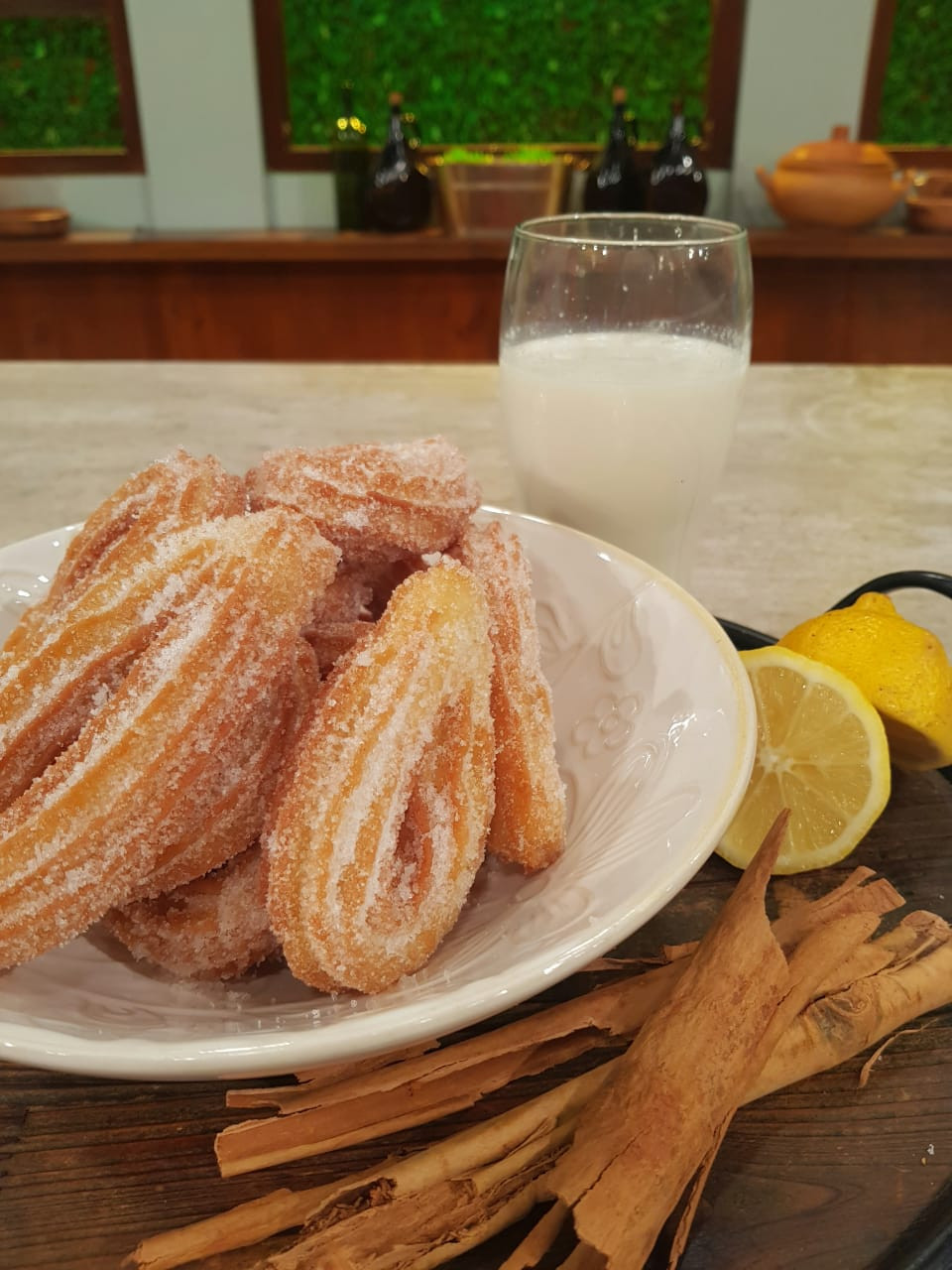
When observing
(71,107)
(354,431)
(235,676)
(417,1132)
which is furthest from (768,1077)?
(71,107)

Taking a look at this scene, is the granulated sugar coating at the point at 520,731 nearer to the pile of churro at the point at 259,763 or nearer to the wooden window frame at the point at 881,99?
the pile of churro at the point at 259,763

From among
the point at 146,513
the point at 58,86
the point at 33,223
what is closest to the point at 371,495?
the point at 146,513

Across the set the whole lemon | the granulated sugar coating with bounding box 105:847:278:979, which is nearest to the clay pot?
the whole lemon

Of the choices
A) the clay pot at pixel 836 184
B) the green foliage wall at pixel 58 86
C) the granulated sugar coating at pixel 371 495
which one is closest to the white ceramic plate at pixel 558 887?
the granulated sugar coating at pixel 371 495

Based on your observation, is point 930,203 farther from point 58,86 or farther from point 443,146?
point 58,86

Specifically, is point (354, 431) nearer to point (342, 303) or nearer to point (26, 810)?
point (26, 810)

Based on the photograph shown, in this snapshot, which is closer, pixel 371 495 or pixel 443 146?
pixel 371 495

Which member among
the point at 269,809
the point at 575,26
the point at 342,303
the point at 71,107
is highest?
the point at 575,26

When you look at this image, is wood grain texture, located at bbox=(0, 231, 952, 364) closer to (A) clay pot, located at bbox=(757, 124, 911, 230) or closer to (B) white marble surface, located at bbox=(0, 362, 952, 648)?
(A) clay pot, located at bbox=(757, 124, 911, 230)
